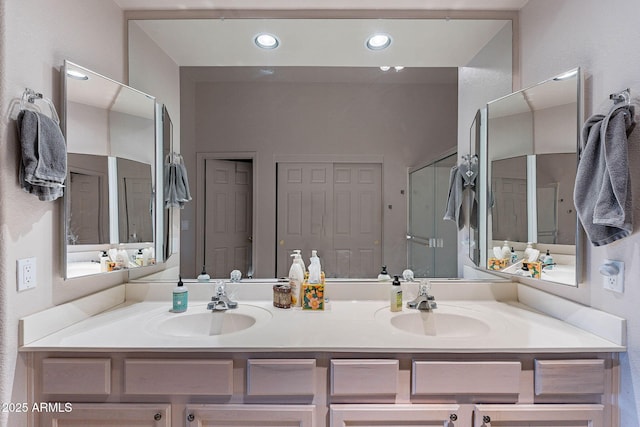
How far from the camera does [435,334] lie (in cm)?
150

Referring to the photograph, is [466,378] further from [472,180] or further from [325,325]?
[472,180]

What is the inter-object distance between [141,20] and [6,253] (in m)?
1.35

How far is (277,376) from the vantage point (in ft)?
3.67

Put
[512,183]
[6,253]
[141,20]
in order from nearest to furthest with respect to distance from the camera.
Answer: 1. [6,253]
2. [512,183]
3. [141,20]

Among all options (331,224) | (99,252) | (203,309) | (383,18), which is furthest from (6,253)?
(383,18)

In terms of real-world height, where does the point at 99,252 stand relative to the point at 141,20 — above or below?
below

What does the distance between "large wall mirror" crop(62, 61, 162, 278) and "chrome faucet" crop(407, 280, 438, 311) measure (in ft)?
4.55

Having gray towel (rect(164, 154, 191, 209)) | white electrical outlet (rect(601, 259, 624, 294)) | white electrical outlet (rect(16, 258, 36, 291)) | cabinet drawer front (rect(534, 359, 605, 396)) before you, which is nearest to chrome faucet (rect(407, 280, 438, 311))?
cabinet drawer front (rect(534, 359, 605, 396))

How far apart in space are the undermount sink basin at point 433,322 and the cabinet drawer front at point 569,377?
1.20 feet

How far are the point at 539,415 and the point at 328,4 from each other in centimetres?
203

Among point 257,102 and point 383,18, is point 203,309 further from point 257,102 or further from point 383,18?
point 383,18

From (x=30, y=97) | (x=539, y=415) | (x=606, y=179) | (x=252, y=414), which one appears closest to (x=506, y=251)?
(x=606, y=179)

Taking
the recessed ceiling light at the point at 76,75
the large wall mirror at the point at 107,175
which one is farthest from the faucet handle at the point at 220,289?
the recessed ceiling light at the point at 76,75

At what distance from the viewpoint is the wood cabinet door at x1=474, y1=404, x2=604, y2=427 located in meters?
1.11
